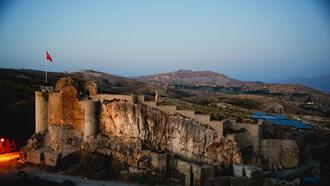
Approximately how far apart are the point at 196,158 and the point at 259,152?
19.5 feet

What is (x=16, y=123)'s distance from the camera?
5778 centimetres

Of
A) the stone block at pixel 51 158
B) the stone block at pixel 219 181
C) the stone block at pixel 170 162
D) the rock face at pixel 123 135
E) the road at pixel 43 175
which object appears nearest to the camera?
the stone block at pixel 219 181

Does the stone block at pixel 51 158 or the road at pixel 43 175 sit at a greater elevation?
the stone block at pixel 51 158

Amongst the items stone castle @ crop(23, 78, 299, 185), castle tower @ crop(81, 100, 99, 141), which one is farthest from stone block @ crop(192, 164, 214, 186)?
castle tower @ crop(81, 100, 99, 141)

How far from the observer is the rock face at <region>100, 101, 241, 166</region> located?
38.5 m

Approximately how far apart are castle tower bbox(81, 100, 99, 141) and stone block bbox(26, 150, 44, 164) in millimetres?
4917

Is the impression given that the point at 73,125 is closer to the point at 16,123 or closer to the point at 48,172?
the point at 48,172

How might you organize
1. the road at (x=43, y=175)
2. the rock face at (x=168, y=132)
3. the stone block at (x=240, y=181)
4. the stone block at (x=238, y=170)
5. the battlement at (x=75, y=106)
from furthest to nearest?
1. the battlement at (x=75, y=106)
2. the rock face at (x=168, y=132)
3. the road at (x=43, y=175)
4. the stone block at (x=238, y=170)
5. the stone block at (x=240, y=181)

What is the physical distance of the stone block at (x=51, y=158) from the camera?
41688mm

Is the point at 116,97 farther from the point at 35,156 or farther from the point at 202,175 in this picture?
the point at 202,175

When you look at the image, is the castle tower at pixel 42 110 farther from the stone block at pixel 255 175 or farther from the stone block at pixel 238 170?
the stone block at pixel 255 175

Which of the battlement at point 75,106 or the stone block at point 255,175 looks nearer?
the stone block at point 255,175

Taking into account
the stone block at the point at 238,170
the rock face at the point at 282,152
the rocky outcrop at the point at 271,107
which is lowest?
the stone block at the point at 238,170

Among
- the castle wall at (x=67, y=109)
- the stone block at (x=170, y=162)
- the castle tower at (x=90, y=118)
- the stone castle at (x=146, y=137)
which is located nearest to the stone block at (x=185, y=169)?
the stone castle at (x=146, y=137)
